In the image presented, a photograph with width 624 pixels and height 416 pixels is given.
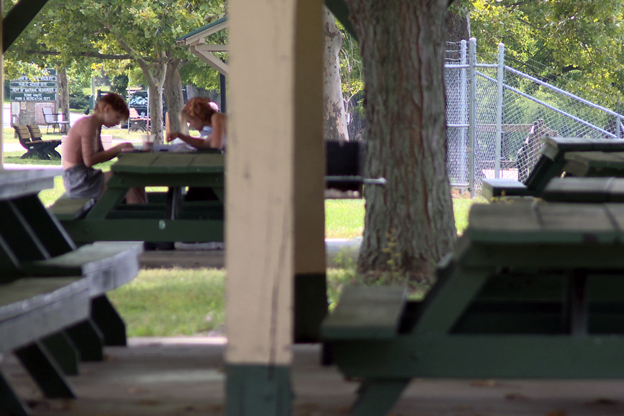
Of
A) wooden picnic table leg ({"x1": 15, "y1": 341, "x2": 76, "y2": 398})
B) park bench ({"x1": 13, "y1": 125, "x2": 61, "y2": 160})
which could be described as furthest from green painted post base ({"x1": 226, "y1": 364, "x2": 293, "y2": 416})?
park bench ({"x1": 13, "y1": 125, "x2": 61, "y2": 160})

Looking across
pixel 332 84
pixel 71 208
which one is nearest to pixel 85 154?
pixel 71 208

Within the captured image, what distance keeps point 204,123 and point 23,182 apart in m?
5.27

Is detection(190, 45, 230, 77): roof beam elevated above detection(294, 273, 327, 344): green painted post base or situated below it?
above

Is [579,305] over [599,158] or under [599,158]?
under

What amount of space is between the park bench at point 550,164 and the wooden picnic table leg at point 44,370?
14.1 feet

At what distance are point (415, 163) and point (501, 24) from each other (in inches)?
801

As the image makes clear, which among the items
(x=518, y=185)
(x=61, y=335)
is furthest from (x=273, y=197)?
(x=518, y=185)

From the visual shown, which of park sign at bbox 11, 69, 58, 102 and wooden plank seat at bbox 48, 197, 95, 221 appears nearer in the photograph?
wooden plank seat at bbox 48, 197, 95, 221

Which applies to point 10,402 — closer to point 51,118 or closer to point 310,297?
point 310,297

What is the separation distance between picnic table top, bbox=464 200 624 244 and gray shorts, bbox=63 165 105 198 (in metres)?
5.38

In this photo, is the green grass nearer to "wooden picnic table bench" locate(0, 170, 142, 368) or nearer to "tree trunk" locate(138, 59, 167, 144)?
"wooden picnic table bench" locate(0, 170, 142, 368)

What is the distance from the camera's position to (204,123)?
29.3ft

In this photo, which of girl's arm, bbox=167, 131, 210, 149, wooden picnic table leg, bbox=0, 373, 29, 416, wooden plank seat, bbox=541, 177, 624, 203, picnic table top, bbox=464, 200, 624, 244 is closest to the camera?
picnic table top, bbox=464, 200, 624, 244

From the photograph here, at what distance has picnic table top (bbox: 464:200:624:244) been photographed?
267cm
